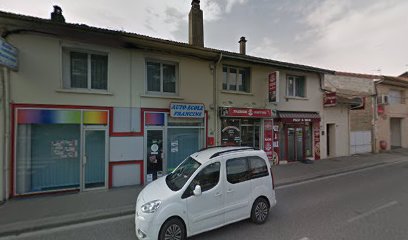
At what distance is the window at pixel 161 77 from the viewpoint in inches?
341

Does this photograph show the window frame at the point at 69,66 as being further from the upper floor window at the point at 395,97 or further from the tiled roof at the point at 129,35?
the upper floor window at the point at 395,97

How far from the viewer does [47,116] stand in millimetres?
6922

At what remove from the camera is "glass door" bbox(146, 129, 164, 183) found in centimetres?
827

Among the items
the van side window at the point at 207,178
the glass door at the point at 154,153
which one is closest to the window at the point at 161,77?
the glass door at the point at 154,153

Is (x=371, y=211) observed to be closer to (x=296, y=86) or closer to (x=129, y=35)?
(x=296, y=86)

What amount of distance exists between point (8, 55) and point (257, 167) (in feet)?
23.7

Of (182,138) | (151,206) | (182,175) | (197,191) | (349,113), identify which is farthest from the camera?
(349,113)

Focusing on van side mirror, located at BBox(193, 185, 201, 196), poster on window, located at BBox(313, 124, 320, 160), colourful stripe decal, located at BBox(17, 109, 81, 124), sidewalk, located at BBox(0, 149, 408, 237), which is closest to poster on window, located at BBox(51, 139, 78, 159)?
colourful stripe decal, located at BBox(17, 109, 81, 124)

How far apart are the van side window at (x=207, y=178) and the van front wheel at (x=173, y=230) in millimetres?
531

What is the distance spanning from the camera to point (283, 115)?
11328 millimetres

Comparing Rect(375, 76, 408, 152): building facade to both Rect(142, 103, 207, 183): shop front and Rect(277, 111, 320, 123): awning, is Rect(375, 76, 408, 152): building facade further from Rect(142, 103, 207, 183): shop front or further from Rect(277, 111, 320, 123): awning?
Rect(142, 103, 207, 183): shop front

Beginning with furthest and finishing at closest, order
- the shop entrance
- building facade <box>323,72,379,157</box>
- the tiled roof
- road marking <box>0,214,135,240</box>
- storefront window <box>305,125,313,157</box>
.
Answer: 1. building facade <box>323,72,379,157</box>
2. storefront window <box>305,125,313,157</box>
3. the shop entrance
4. the tiled roof
5. road marking <box>0,214,135,240</box>

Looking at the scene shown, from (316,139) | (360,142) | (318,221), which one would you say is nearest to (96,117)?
(318,221)

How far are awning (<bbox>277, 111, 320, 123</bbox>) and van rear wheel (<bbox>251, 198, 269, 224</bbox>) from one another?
23.2 feet
